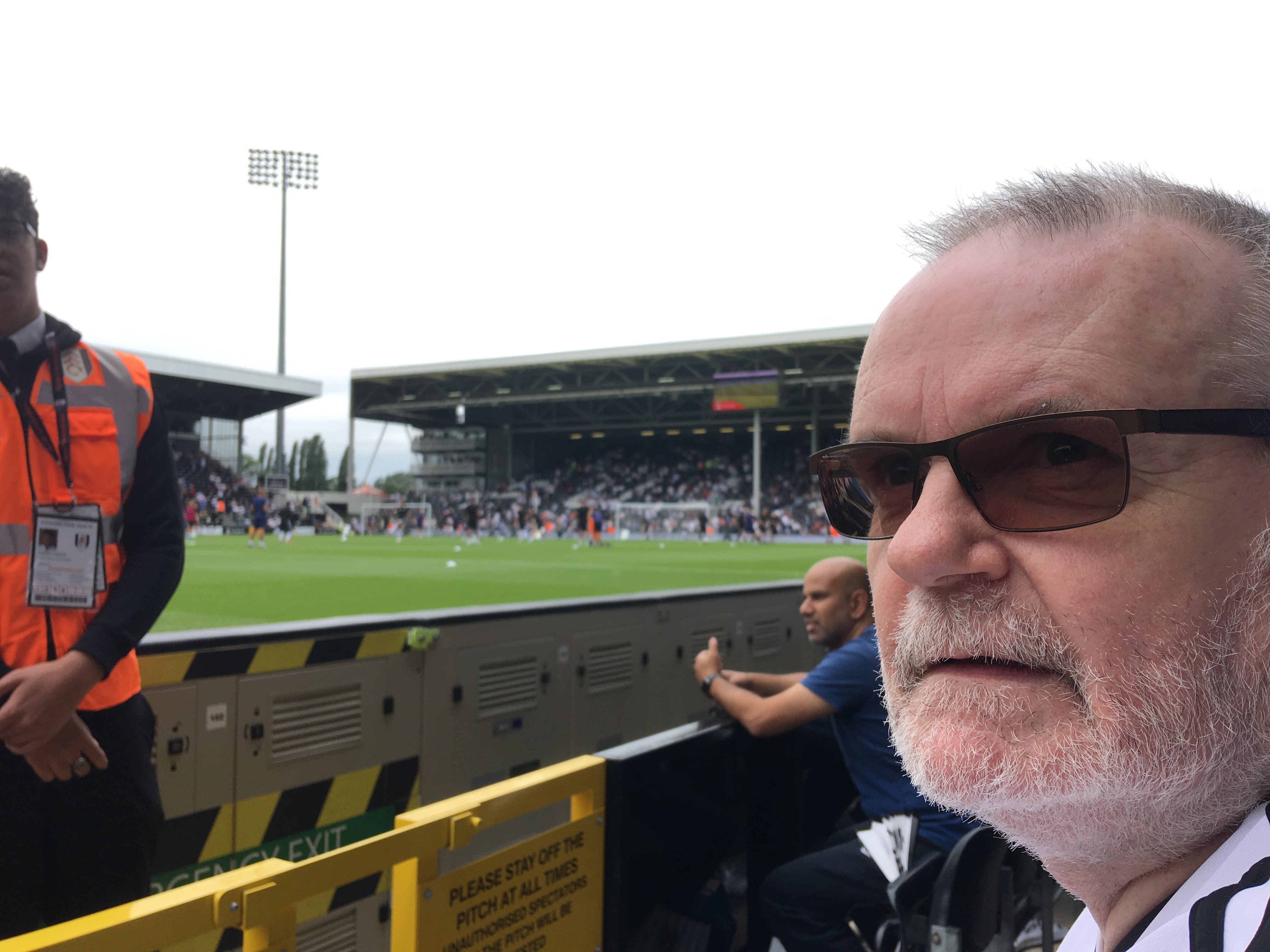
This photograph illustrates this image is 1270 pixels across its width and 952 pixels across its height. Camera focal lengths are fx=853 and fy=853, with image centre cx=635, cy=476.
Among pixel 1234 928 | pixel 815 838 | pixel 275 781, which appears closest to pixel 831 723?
pixel 815 838

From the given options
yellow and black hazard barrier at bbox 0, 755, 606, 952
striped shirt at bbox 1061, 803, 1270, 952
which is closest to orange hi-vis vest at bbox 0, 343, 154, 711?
yellow and black hazard barrier at bbox 0, 755, 606, 952

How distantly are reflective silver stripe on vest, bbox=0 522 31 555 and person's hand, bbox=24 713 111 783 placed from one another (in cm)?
41

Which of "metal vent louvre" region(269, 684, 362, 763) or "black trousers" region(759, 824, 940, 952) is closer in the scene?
"black trousers" region(759, 824, 940, 952)

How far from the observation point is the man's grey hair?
2.68ft

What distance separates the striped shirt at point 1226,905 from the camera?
2.07ft

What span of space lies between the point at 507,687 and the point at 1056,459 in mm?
3767

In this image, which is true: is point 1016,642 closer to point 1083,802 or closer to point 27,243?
point 1083,802

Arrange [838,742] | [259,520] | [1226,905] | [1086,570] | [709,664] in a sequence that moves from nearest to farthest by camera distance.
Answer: [1226,905] < [1086,570] < [838,742] < [709,664] < [259,520]

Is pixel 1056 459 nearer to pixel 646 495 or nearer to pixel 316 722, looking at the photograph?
pixel 316 722

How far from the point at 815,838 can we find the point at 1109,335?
3247 mm

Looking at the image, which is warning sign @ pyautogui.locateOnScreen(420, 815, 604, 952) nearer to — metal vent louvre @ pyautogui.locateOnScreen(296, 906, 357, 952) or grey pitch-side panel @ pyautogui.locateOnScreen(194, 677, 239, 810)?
metal vent louvre @ pyautogui.locateOnScreen(296, 906, 357, 952)

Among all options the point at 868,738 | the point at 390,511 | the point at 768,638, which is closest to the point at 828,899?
the point at 868,738

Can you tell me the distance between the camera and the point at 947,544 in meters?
0.85

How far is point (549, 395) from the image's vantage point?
48.8 m
